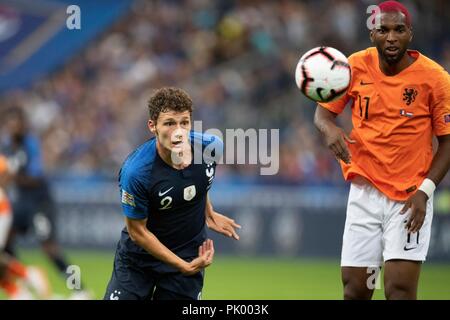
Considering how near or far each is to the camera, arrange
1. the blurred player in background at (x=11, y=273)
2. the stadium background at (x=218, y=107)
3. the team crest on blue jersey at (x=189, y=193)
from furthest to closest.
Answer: the stadium background at (x=218, y=107) < the blurred player in background at (x=11, y=273) < the team crest on blue jersey at (x=189, y=193)

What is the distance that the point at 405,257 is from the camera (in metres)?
6.51

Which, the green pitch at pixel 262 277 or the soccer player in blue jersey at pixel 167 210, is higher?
the soccer player in blue jersey at pixel 167 210

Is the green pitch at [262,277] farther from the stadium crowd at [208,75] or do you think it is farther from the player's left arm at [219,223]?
the player's left arm at [219,223]

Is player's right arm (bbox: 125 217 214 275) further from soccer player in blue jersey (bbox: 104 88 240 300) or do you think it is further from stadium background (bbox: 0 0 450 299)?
stadium background (bbox: 0 0 450 299)

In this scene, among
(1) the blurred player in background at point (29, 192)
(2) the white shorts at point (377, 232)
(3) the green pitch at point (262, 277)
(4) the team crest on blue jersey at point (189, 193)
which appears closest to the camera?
(2) the white shorts at point (377, 232)

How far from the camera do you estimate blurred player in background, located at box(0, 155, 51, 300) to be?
10.6 metres

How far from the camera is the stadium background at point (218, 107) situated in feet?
48.9

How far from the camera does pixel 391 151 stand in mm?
6680

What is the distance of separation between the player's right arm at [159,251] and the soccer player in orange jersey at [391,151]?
1.05 m

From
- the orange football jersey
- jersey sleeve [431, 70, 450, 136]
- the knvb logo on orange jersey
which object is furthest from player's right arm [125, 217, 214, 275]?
jersey sleeve [431, 70, 450, 136]

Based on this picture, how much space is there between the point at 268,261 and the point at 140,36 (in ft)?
23.1

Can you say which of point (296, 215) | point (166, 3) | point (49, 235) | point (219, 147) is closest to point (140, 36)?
point (166, 3)

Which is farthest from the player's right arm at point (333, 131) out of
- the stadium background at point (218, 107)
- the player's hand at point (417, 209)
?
the stadium background at point (218, 107)
